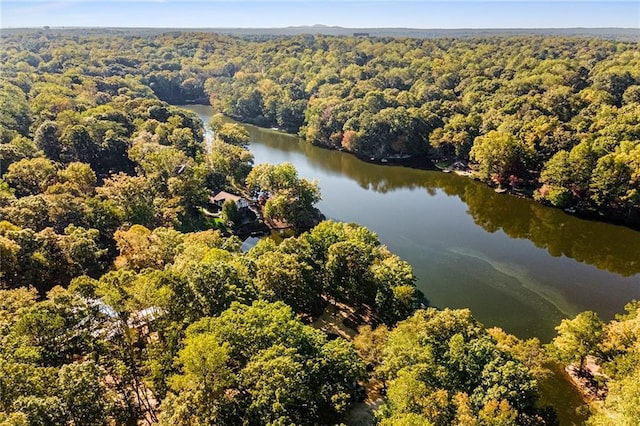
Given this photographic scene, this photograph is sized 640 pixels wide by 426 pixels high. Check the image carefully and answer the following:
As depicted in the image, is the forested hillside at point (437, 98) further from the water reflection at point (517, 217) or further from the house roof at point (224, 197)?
the house roof at point (224, 197)

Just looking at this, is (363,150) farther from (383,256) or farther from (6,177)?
(6,177)

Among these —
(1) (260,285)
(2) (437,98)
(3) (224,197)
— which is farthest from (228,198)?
(2) (437,98)

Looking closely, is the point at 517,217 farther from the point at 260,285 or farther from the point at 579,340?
the point at 260,285

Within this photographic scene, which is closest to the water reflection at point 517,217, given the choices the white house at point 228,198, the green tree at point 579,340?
the green tree at point 579,340

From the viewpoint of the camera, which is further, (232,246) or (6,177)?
(6,177)

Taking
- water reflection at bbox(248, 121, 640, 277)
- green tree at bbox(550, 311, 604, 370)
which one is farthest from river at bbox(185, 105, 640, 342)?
green tree at bbox(550, 311, 604, 370)

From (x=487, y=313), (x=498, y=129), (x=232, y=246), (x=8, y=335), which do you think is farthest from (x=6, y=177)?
(x=498, y=129)

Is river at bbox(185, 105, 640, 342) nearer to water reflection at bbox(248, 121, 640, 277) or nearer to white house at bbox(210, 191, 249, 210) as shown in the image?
water reflection at bbox(248, 121, 640, 277)
